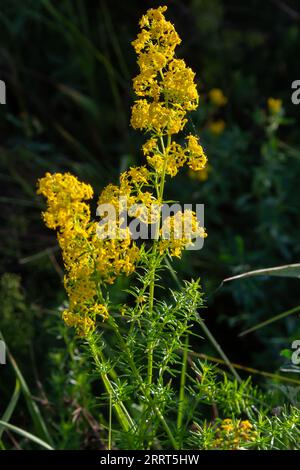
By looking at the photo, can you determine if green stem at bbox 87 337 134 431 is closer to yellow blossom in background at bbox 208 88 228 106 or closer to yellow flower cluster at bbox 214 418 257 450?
yellow flower cluster at bbox 214 418 257 450

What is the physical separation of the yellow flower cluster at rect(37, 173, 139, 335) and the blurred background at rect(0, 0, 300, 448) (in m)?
0.83

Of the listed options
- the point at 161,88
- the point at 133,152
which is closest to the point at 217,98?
the point at 133,152

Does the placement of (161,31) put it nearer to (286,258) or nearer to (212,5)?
(286,258)

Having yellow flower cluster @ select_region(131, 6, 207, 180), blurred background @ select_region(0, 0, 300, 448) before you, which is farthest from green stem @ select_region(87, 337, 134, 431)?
blurred background @ select_region(0, 0, 300, 448)

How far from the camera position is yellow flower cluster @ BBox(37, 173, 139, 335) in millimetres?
1869

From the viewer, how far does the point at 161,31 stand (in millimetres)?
1916

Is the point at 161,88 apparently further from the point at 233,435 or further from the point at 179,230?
the point at 233,435

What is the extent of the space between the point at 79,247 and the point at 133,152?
2.33 m

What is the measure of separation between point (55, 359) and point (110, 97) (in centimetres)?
208

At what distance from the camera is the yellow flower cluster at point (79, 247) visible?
1869 millimetres

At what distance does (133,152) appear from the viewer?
13.7ft

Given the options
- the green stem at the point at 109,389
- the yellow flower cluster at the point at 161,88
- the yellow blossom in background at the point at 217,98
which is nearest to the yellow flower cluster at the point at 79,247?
the green stem at the point at 109,389

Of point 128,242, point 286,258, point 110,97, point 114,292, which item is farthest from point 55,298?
point 128,242

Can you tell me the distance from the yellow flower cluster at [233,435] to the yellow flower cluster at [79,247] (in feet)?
1.42
